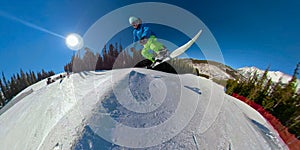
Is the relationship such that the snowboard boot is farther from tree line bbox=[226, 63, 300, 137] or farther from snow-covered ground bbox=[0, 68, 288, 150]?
tree line bbox=[226, 63, 300, 137]

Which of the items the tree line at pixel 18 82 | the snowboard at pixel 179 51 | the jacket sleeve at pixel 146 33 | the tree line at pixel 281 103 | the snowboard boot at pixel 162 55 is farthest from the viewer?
the tree line at pixel 18 82

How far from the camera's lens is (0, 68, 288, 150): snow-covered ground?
6.59ft

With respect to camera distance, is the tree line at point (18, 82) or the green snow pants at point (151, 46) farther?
the tree line at point (18, 82)

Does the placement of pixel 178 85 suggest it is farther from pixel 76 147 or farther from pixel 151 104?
pixel 76 147

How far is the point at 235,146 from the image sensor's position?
2.25m

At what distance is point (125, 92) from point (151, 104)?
1.94 feet

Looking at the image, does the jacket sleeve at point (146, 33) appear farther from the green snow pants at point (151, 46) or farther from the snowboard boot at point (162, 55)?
the snowboard boot at point (162, 55)

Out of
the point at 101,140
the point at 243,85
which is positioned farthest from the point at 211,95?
the point at 243,85

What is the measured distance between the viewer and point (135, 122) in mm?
2262

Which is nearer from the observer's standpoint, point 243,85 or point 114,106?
point 114,106

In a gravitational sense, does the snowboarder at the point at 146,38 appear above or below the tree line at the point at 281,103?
above

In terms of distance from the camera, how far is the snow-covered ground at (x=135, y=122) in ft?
6.59

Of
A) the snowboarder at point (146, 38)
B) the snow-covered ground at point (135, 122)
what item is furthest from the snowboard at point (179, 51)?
the snow-covered ground at point (135, 122)

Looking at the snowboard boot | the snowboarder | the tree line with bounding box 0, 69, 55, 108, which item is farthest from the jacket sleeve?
the tree line with bounding box 0, 69, 55, 108
